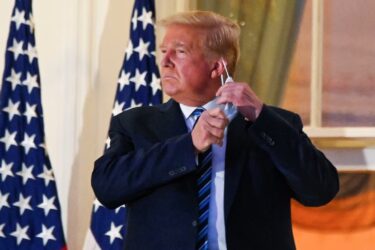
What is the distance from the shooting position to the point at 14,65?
4.04 metres

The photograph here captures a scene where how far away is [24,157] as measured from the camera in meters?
4.00

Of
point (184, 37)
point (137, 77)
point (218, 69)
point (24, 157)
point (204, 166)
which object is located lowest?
point (24, 157)

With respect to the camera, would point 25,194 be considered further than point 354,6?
No

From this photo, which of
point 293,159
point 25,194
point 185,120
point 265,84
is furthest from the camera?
point 265,84

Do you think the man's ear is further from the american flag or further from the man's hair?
the american flag

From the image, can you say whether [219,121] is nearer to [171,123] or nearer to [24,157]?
[171,123]

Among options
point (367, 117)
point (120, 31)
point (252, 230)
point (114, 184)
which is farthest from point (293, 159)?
point (120, 31)

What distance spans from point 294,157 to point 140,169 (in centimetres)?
45

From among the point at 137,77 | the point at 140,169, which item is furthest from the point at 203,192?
the point at 137,77

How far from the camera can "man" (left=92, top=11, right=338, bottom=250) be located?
2.35 metres

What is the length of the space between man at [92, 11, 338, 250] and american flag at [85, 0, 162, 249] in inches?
55.0

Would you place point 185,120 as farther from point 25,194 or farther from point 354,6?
point 354,6

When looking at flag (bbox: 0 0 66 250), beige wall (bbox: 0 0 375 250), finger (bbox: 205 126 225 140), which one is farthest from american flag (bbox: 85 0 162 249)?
finger (bbox: 205 126 225 140)

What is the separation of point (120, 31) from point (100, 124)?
1.72 ft
